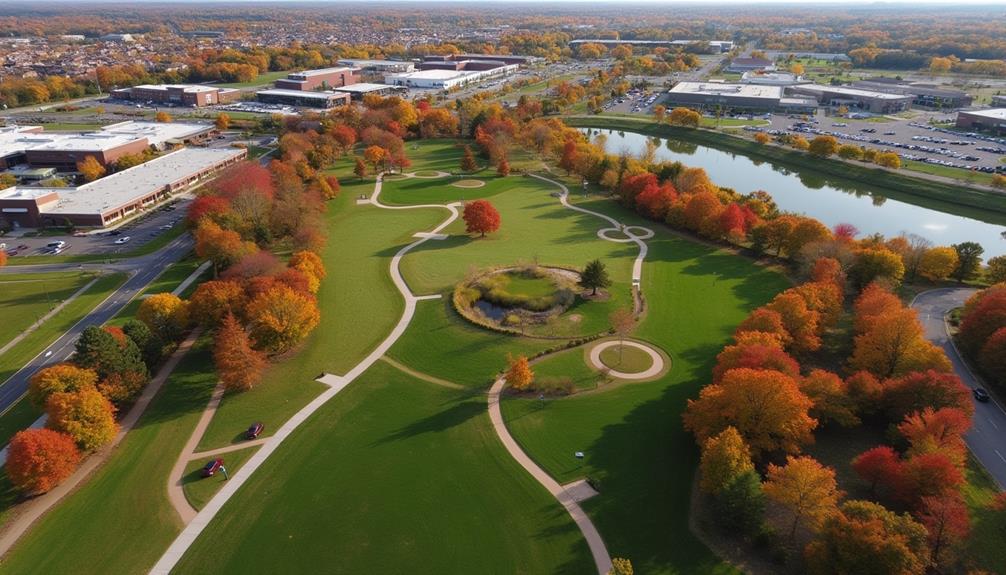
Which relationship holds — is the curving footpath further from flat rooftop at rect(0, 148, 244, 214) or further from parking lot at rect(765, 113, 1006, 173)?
parking lot at rect(765, 113, 1006, 173)

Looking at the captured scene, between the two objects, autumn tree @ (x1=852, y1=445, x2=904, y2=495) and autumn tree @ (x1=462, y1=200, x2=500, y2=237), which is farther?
autumn tree @ (x1=462, y1=200, x2=500, y2=237)

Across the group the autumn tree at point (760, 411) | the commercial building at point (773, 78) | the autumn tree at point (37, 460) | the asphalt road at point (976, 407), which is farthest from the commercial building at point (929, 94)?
the autumn tree at point (37, 460)

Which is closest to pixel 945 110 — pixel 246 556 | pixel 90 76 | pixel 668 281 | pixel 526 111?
pixel 526 111

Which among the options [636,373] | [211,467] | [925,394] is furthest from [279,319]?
[925,394]

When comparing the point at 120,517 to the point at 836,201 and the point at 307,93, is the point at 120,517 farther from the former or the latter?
the point at 307,93

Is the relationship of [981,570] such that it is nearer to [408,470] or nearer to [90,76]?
[408,470]

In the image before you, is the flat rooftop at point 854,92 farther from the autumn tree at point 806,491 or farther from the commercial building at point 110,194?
the commercial building at point 110,194

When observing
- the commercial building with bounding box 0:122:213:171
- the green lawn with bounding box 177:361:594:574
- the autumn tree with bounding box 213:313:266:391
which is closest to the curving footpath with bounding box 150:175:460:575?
the green lawn with bounding box 177:361:594:574
